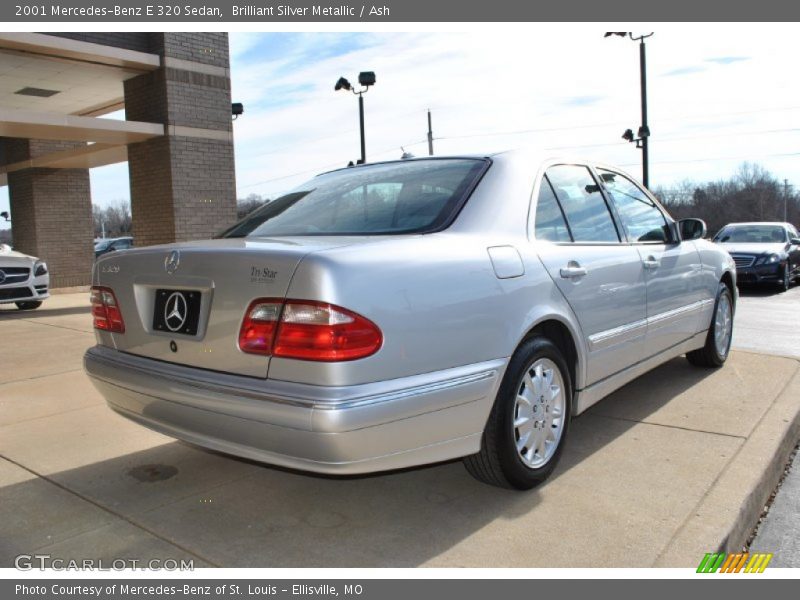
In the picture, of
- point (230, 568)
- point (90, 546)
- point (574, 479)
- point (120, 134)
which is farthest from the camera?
point (120, 134)

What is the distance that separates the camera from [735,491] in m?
3.08

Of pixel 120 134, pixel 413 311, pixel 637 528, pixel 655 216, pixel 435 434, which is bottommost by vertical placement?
pixel 637 528

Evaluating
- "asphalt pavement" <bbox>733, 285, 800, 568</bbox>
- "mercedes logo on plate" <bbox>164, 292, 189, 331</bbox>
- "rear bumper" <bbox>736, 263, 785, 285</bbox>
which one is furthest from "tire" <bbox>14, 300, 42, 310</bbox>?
"rear bumper" <bbox>736, 263, 785, 285</bbox>

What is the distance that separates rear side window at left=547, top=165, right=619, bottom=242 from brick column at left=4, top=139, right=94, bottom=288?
13623mm

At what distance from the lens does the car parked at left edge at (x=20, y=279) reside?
1041 centimetres

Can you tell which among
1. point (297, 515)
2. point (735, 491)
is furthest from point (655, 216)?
point (297, 515)

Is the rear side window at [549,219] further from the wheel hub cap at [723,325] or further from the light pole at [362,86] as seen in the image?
the light pole at [362,86]

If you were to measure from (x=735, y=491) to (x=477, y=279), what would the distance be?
1567 mm

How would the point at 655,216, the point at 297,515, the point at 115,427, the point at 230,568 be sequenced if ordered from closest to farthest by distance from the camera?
the point at 230,568 → the point at 297,515 → the point at 115,427 → the point at 655,216

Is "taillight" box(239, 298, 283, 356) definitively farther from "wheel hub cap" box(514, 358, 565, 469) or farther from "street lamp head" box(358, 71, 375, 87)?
"street lamp head" box(358, 71, 375, 87)

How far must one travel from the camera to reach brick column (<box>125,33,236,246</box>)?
10.8m

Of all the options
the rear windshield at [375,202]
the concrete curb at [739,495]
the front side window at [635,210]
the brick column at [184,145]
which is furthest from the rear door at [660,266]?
the brick column at [184,145]

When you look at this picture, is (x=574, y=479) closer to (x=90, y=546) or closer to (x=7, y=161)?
(x=90, y=546)

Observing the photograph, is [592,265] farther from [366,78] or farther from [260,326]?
[366,78]
